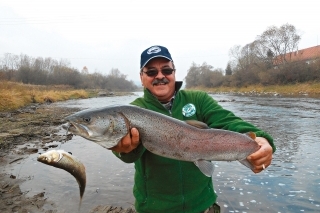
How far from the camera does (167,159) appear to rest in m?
2.61

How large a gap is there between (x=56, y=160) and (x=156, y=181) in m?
1.21

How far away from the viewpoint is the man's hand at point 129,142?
2344mm

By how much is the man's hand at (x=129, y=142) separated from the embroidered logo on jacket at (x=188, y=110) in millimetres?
632

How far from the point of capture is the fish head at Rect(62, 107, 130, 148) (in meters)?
2.32

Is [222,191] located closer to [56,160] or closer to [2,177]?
[56,160]

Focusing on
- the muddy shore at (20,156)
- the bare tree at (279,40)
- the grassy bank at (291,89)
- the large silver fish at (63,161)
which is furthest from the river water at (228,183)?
the bare tree at (279,40)

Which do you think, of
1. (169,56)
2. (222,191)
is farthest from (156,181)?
(222,191)

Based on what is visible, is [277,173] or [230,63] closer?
[277,173]

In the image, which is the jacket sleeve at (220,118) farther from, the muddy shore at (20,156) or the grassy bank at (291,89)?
the grassy bank at (291,89)

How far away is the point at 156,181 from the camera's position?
8.51 ft

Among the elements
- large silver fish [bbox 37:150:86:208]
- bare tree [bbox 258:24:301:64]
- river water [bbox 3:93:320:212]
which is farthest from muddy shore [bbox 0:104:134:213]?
bare tree [bbox 258:24:301:64]

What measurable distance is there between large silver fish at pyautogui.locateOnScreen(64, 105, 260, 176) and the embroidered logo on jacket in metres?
0.28

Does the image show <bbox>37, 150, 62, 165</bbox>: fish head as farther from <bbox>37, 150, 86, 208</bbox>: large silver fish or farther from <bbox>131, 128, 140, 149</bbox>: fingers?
<bbox>131, 128, 140, 149</bbox>: fingers

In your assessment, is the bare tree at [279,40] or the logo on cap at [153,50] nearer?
the logo on cap at [153,50]
